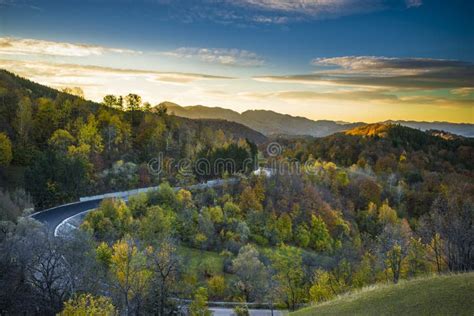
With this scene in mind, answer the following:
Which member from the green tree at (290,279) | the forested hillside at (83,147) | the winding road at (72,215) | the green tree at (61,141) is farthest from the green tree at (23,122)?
the green tree at (290,279)

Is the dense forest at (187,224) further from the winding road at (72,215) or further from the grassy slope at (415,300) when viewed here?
the grassy slope at (415,300)

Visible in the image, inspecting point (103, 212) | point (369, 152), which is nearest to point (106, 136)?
point (103, 212)

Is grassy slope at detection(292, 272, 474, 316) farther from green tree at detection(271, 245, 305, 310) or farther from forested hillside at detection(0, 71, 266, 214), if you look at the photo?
forested hillside at detection(0, 71, 266, 214)

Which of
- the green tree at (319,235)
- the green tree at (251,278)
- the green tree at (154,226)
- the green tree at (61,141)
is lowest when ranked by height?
the green tree at (319,235)

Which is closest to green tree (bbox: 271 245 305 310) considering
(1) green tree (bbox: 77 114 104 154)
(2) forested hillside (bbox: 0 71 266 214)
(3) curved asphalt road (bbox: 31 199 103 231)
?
(3) curved asphalt road (bbox: 31 199 103 231)

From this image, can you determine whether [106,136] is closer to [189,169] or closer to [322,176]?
[189,169]

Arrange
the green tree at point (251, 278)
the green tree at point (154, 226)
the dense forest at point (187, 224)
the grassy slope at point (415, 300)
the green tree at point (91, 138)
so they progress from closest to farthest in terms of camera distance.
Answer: the grassy slope at point (415, 300)
the dense forest at point (187, 224)
the green tree at point (251, 278)
the green tree at point (154, 226)
the green tree at point (91, 138)

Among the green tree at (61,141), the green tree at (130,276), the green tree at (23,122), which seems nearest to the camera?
the green tree at (130,276)
